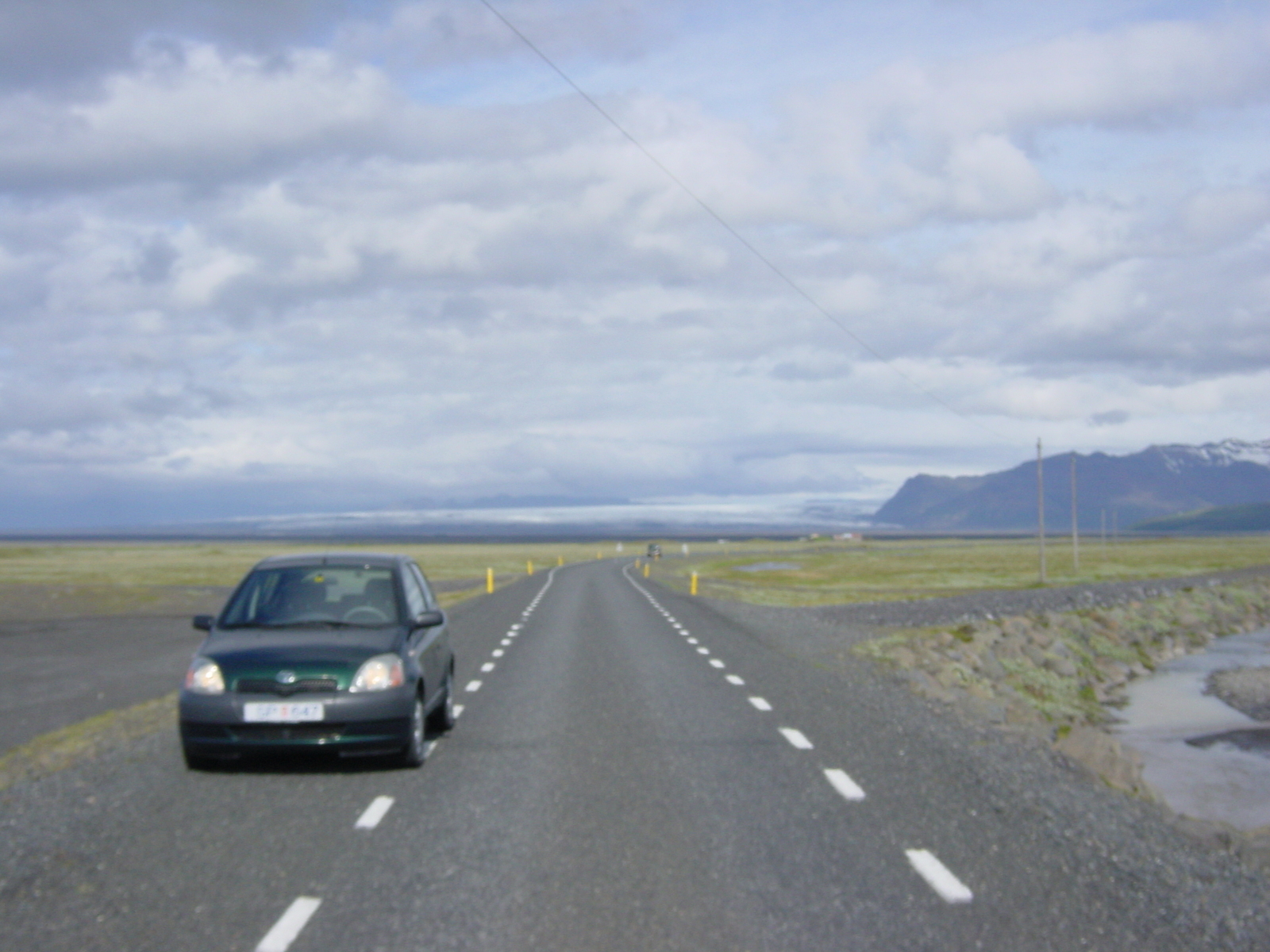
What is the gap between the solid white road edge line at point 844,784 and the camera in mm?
8812

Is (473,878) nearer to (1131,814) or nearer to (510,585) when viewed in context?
(1131,814)

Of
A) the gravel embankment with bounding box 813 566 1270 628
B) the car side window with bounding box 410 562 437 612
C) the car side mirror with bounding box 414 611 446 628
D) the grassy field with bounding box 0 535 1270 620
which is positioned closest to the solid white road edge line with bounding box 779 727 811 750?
the car side mirror with bounding box 414 611 446 628

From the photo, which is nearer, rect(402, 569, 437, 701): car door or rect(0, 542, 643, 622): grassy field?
rect(402, 569, 437, 701): car door

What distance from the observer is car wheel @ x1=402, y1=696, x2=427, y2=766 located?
9.71 m

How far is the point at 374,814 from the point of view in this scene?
325 inches

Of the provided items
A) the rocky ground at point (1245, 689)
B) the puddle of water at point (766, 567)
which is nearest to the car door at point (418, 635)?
the rocky ground at point (1245, 689)

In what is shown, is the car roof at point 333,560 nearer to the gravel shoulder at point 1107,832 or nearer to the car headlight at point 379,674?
the car headlight at point 379,674

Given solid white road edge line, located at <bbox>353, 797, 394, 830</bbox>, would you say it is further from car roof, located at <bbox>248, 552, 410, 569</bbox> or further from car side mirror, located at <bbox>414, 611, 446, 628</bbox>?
car roof, located at <bbox>248, 552, 410, 569</bbox>

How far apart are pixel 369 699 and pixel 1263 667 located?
2304cm

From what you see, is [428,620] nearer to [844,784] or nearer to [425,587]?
[425,587]

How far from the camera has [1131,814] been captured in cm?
865

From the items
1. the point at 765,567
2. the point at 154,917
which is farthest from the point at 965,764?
the point at 765,567

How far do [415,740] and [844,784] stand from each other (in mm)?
3519

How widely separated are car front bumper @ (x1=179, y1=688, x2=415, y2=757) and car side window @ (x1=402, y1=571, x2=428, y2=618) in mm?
1588
